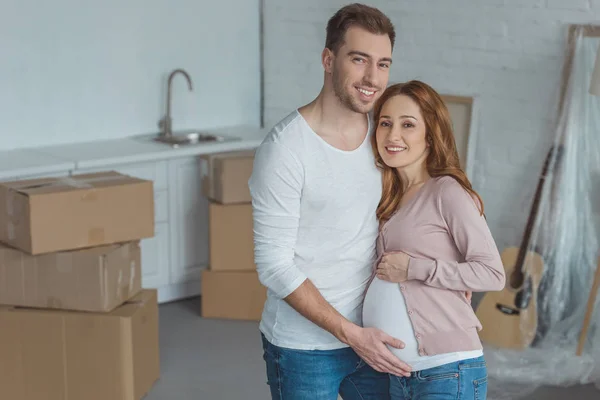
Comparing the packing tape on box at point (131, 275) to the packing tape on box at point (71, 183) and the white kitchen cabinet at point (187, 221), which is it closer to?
the packing tape on box at point (71, 183)

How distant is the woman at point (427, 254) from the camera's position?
6.03ft

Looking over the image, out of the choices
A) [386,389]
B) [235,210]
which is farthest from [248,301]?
[386,389]

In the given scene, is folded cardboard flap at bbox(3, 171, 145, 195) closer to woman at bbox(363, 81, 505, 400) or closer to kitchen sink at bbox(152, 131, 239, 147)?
kitchen sink at bbox(152, 131, 239, 147)

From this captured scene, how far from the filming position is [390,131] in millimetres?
1926

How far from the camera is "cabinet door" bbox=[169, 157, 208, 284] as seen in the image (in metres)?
4.50

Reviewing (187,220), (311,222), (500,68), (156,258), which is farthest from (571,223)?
Result: (311,222)

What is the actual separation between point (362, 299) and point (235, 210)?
2401 mm

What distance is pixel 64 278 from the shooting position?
10.5ft

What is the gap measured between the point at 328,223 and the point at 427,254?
222 mm

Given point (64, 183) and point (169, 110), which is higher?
point (169, 110)

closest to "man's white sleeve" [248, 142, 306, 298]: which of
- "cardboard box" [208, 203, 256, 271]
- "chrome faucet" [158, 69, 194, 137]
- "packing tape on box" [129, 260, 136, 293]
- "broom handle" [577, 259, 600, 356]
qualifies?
"packing tape on box" [129, 260, 136, 293]

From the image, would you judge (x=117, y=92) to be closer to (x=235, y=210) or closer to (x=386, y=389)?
(x=235, y=210)

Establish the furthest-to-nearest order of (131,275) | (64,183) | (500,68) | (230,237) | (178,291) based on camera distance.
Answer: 1. (178,291)
2. (230,237)
3. (500,68)
4. (131,275)
5. (64,183)

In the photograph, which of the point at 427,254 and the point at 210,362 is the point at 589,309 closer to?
the point at 210,362
